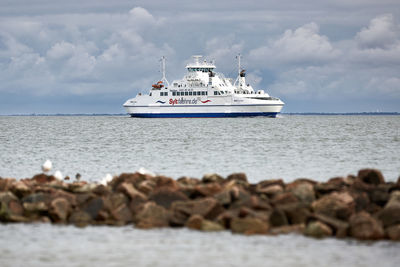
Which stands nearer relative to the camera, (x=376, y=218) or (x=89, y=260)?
(x=89, y=260)

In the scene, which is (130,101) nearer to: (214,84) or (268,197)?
(214,84)

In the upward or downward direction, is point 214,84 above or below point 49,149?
above

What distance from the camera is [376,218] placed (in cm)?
1140

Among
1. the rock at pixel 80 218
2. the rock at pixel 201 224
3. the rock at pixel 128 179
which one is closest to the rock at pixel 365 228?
the rock at pixel 201 224

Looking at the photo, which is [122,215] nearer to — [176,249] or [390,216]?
[176,249]

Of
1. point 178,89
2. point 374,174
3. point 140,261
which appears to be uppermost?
point 178,89

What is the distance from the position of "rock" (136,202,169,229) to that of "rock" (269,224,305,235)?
216cm

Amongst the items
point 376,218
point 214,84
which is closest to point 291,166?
point 376,218

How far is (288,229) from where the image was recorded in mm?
11297

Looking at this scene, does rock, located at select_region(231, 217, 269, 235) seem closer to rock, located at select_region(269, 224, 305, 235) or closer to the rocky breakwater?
the rocky breakwater

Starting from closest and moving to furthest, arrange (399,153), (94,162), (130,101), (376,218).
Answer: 1. (376,218)
2. (94,162)
3. (399,153)
4. (130,101)

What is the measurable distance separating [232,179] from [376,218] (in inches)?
183

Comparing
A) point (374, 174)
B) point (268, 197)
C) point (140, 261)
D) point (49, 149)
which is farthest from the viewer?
point (49, 149)

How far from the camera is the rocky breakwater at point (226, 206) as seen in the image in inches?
441
